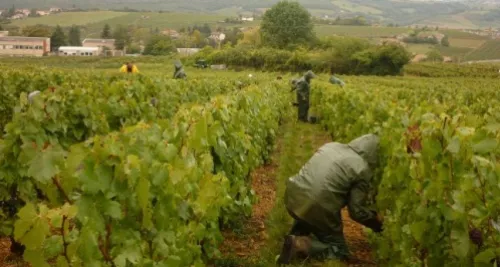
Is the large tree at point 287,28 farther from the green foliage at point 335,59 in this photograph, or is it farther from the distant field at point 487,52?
the distant field at point 487,52

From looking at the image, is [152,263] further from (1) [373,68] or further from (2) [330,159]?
(1) [373,68]

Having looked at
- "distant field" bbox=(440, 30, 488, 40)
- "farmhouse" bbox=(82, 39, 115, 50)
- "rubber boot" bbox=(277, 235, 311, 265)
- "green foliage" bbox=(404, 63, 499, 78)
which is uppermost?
"rubber boot" bbox=(277, 235, 311, 265)

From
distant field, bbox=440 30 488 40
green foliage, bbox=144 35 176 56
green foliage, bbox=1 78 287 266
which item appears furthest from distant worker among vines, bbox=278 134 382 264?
distant field, bbox=440 30 488 40

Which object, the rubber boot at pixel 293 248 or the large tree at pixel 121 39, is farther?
the large tree at pixel 121 39

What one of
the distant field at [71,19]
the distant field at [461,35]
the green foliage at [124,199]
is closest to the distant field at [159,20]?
the distant field at [71,19]

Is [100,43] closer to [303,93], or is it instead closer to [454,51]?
[454,51]

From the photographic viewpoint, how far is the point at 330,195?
6.07 meters

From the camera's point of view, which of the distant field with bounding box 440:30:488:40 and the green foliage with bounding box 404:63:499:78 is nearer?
the green foliage with bounding box 404:63:499:78

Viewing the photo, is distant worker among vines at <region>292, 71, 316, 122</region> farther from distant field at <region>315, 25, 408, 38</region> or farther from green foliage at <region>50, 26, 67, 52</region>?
distant field at <region>315, 25, 408, 38</region>

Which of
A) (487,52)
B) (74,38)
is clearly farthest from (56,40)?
(487,52)

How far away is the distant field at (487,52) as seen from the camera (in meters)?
94.2

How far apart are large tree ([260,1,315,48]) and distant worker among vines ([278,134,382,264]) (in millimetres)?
77933

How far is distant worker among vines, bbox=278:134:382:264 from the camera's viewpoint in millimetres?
6023

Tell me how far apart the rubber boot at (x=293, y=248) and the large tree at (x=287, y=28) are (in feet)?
256
